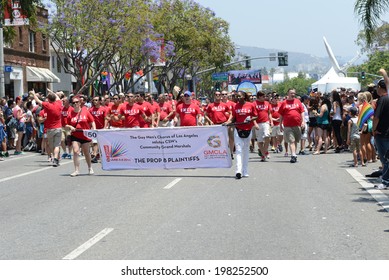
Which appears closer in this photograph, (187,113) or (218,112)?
(187,113)

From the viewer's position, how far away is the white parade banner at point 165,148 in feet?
57.9

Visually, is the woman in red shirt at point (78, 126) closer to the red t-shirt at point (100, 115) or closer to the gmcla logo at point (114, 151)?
the gmcla logo at point (114, 151)

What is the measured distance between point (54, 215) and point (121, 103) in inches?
450

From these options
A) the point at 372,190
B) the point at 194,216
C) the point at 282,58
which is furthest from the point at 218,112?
the point at 282,58

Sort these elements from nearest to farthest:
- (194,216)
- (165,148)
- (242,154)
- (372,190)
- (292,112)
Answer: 1. (194,216)
2. (372,190)
3. (242,154)
4. (165,148)
5. (292,112)

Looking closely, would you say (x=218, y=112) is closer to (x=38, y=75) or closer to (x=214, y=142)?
(x=214, y=142)

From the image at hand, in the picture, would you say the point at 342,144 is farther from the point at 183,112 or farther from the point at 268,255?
the point at 268,255

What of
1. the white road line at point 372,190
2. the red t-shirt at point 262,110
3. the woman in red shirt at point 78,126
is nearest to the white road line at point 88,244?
the white road line at point 372,190

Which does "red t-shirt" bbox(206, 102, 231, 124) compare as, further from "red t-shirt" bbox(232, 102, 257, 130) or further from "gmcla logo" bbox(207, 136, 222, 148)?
"red t-shirt" bbox(232, 102, 257, 130)

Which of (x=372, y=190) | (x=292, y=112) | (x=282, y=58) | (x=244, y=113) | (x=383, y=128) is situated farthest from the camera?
(x=282, y=58)

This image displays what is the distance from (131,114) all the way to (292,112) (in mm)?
4391

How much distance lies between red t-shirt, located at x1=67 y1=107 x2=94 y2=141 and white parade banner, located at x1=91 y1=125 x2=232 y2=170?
263 mm

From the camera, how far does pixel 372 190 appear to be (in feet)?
47.0

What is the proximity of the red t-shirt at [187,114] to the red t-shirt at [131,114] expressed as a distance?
1.28 meters
